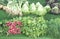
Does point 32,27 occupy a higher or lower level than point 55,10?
lower

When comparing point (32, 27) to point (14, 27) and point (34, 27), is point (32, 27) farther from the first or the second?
point (14, 27)

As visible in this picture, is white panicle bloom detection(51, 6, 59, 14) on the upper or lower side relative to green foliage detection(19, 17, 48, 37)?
upper

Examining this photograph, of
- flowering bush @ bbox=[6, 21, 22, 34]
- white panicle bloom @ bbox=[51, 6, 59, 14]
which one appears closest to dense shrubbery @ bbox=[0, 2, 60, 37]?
flowering bush @ bbox=[6, 21, 22, 34]

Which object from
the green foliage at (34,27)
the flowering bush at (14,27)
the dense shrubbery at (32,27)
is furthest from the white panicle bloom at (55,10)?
the flowering bush at (14,27)

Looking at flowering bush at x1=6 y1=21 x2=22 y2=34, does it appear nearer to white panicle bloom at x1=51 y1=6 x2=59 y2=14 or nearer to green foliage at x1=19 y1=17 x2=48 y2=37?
green foliage at x1=19 y1=17 x2=48 y2=37

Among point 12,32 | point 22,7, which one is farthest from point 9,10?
point 12,32

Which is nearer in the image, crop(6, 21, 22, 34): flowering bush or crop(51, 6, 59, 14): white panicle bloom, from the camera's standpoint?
crop(6, 21, 22, 34): flowering bush

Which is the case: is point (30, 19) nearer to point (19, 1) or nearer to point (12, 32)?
point (12, 32)

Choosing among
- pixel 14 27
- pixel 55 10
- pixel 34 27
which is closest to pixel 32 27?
pixel 34 27

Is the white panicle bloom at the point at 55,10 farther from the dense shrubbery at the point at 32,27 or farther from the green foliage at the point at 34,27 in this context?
the green foliage at the point at 34,27

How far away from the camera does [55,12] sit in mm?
6242

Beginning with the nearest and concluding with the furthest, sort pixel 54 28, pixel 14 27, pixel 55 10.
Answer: pixel 54 28
pixel 14 27
pixel 55 10

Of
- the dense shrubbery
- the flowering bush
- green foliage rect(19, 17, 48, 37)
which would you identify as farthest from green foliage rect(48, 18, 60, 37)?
the flowering bush

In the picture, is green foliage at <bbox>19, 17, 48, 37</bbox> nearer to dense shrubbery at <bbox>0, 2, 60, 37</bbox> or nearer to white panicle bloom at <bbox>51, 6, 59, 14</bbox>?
dense shrubbery at <bbox>0, 2, 60, 37</bbox>
